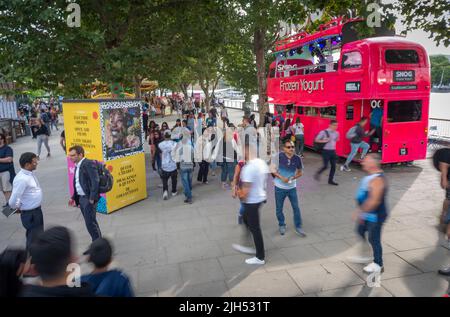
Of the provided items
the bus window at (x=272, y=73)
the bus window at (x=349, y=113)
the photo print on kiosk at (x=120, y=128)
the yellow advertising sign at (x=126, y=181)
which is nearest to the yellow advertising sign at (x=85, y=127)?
the photo print on kiosk at (x=120, y=128)

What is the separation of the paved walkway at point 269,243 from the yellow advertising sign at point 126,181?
0.31m

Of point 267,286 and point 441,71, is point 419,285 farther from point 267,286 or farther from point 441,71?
point 441,71

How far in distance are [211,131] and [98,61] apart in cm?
368

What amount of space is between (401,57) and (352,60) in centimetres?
135

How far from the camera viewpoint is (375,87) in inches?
395

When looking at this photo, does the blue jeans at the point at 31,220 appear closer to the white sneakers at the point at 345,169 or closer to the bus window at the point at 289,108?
the white sneakers at the point at 345,169

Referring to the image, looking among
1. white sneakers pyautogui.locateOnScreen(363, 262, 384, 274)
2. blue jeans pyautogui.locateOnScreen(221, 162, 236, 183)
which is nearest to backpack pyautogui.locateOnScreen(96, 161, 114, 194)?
white sneakers pyautogui.locateOnScreen(363, 262, 384, 274)

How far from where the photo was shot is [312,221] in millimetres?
6969

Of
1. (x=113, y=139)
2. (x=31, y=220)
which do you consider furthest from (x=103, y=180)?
(x=113, y=139)

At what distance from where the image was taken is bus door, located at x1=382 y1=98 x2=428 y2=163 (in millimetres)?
10578

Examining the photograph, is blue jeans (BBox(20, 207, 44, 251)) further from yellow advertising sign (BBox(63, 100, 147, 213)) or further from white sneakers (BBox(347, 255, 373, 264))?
white sneakers (BBox(347, 255, 373, 264))

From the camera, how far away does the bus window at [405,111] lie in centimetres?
1060
